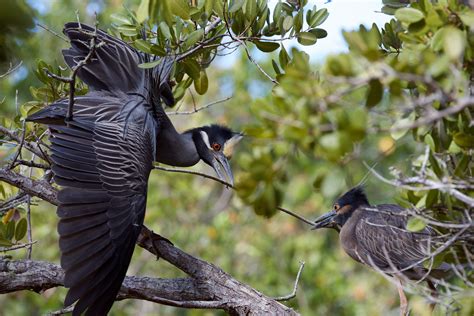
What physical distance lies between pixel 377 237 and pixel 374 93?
3588 mm

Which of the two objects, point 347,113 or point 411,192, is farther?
point 411,192

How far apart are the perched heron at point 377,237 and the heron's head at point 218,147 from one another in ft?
3.27

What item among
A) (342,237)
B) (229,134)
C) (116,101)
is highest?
(116,101)

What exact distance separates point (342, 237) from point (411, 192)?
3.15m

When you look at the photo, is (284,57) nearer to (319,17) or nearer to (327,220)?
(319,17)

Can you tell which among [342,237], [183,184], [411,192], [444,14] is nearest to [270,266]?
[183,184]

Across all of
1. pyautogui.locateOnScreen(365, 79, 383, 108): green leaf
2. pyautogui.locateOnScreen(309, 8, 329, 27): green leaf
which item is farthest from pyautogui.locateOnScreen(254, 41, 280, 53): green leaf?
pyautogui.locateOnScreen(365, 79, 383, 108): green leaf

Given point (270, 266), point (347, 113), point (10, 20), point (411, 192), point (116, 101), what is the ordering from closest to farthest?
point (347, 113) → point (10, 20) → point (411, 192) → point (116, 101) → point (270, 266)

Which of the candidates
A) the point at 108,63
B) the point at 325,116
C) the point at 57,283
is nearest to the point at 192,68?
the point at 108,63

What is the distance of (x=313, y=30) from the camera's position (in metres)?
3.66

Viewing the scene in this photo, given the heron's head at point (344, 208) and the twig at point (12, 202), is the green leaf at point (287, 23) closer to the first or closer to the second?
the twig at point (12, 202)

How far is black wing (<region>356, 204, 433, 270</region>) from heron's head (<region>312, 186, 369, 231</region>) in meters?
0.30

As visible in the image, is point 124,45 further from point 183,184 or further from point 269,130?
point 183,184

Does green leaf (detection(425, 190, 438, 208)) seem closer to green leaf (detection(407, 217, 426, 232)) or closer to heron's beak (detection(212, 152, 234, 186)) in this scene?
green leaf (detection(407, 217, 426, 232))
